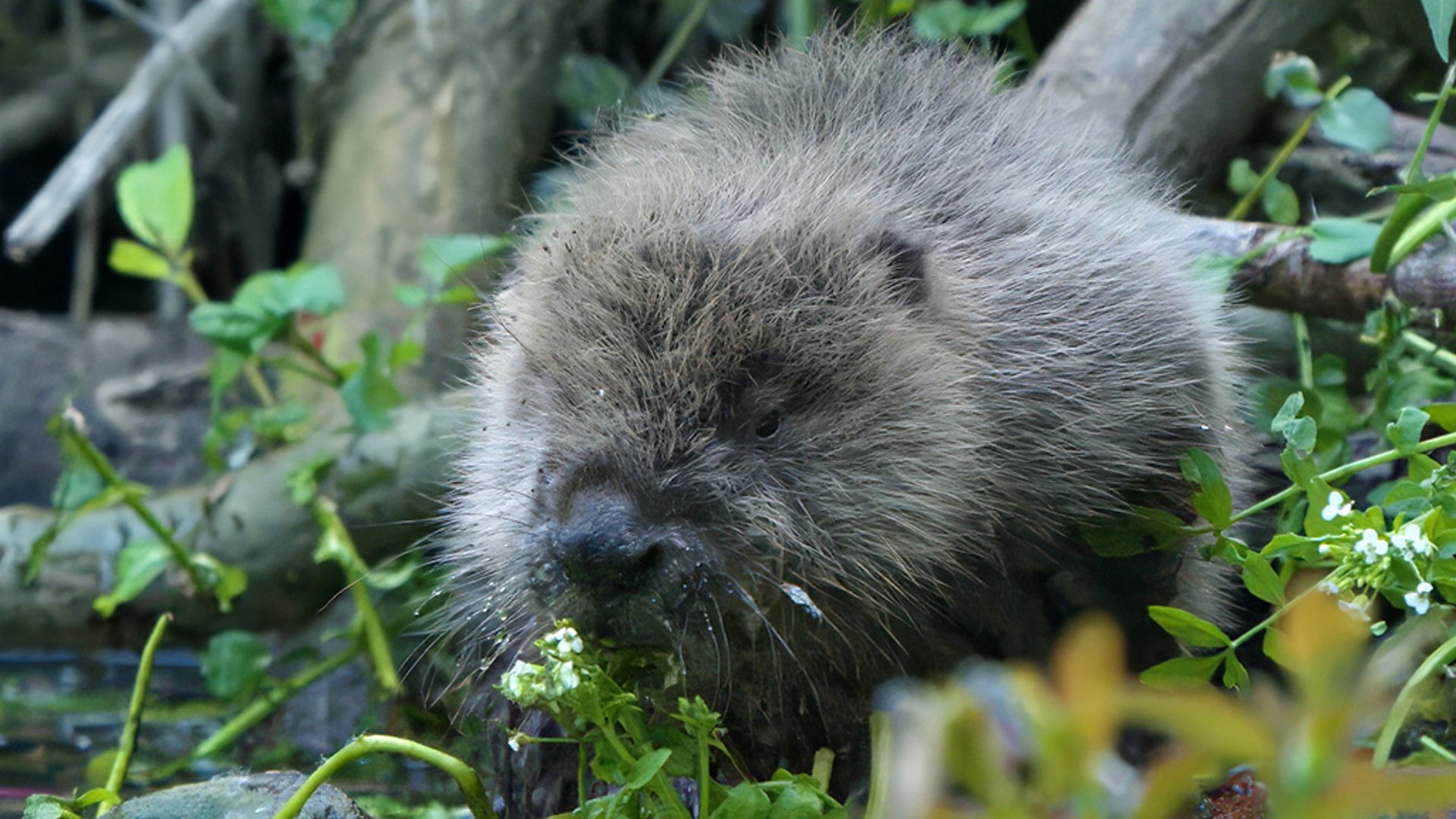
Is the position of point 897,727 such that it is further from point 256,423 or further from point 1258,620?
point 256,423

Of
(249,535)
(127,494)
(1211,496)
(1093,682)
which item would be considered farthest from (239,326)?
(1093,682)

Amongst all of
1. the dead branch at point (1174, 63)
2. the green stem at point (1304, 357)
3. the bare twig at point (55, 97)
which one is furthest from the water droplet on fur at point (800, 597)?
the bare twig at point (55, 97)

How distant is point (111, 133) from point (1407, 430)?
4116 millimetres

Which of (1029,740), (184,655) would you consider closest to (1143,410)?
(1029,740)

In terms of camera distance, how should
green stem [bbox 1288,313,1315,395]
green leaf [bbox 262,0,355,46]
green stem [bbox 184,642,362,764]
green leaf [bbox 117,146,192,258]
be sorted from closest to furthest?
green stem [bbox 1288,313,1315,395] < green stem [bbox 184,642,362,764] < green leaf [bbox 117,146,192,258] < green leaf [bbox 262,0,355,46]

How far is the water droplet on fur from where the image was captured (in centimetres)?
220

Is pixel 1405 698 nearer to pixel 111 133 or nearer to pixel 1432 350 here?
pixel 1432 350

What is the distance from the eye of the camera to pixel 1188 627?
206 cm

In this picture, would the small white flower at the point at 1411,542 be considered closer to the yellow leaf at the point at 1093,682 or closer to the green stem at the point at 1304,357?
the green stem at the point at 1304,357

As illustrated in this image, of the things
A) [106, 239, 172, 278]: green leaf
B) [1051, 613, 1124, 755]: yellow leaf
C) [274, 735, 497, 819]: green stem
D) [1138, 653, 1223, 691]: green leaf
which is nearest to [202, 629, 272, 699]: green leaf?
[106, 239, 172, 278]: green leaf

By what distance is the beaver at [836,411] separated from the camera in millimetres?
2283

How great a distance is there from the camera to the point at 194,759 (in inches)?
132

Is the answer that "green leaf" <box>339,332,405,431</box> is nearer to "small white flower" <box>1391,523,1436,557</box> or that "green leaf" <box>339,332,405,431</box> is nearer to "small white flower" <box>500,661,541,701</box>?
"small white flower" <box>500,661,541,701</box>

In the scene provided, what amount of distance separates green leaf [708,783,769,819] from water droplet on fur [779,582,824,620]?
34cm
